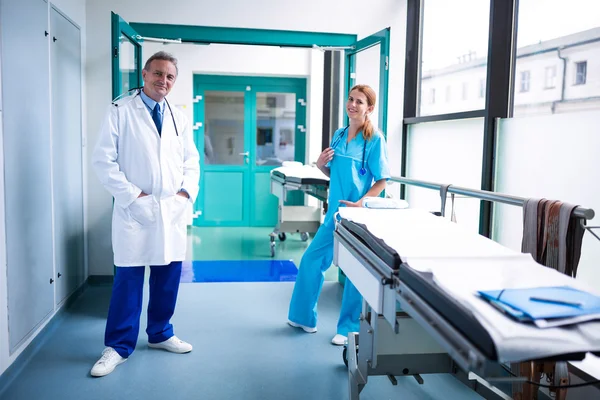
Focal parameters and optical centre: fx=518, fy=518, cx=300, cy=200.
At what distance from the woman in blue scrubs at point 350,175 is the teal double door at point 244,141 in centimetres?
378

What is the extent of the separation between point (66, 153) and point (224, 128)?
12.0ft

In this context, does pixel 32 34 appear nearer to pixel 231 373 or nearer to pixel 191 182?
pixel 191 182

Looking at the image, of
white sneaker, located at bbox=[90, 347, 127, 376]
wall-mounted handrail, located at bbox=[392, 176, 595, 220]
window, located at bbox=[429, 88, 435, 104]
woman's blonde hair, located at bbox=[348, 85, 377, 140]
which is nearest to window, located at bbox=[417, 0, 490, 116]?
window, located at bbox=[429, 88, 435, 104]

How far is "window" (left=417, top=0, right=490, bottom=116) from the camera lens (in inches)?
119

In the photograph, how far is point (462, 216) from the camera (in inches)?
127

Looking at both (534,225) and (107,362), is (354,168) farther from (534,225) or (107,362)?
(107,362)

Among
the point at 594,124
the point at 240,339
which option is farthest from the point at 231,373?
the point at 594,124

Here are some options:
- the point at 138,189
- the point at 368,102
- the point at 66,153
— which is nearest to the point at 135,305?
the point at 138,189

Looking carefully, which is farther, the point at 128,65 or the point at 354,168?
the point at 128,65

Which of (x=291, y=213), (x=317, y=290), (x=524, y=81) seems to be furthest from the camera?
(x=291, y=213)

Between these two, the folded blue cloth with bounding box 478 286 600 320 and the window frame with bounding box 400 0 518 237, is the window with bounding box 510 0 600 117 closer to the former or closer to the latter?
the window frame with bounding box 400 0 518 237

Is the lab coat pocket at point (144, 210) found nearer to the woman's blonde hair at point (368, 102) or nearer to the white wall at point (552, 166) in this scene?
the woman's blonde hair at point (368, 102)

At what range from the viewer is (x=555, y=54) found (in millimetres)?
2367

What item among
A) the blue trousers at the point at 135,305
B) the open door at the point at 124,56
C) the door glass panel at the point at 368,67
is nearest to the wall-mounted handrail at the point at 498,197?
the blue trousers at the point at 135,305
